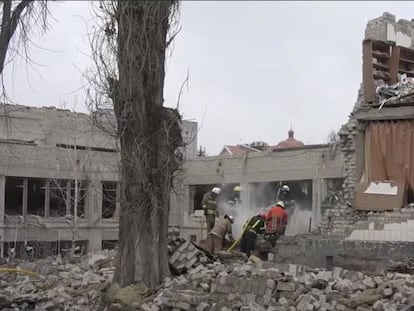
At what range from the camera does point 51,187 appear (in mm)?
29906

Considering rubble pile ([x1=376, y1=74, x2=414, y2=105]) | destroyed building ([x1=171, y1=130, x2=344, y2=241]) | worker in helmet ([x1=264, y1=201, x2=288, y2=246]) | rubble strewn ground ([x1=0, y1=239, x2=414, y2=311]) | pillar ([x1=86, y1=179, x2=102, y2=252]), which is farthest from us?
pillar ([x1=86, y1=179, x2=102, y2=252])

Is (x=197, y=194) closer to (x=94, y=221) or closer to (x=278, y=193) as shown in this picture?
(x=94, y=221)

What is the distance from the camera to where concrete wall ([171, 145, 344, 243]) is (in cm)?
2733

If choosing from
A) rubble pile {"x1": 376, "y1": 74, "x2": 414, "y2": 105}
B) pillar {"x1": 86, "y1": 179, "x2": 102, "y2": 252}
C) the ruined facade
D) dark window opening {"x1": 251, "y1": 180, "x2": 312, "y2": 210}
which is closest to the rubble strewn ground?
the ruined facade

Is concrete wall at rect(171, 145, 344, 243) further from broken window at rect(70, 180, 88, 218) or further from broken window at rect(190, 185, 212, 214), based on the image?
broken window at rect(70, 180, 88, 218)

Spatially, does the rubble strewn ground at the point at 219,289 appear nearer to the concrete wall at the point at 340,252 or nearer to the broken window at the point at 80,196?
the concrete wall at the point at 340,252

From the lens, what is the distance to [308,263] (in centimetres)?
1453

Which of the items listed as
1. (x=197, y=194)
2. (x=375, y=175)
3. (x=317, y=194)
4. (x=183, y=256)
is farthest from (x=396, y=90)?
(x=197, y=194)

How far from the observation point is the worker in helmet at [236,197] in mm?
31053

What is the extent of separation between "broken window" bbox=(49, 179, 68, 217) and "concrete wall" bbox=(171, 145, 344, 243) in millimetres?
4917

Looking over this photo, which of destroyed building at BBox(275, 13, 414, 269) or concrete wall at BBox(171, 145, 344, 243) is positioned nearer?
destroyed building at BBox(275, 13, 414, 269)

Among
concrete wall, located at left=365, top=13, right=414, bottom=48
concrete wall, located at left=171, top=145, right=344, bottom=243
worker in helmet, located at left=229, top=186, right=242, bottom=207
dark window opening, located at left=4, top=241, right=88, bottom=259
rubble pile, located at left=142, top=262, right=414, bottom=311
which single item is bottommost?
dark window opening, located at left=4, top=241, right=88, bottom=259

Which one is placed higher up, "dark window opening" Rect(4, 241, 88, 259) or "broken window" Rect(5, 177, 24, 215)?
"broken window" Rect(5, 177, 24, 215)

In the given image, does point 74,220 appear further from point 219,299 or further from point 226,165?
point 219,299
